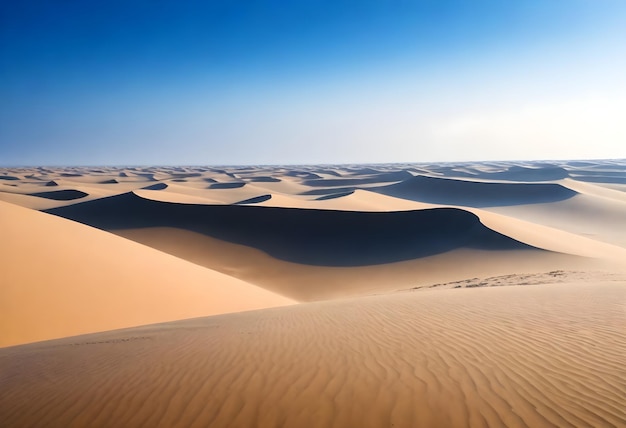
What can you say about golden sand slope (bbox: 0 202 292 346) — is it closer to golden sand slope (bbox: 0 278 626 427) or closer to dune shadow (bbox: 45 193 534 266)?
golden sand slope (bbox: 0 278 626 427)

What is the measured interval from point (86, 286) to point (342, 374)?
26.1ft

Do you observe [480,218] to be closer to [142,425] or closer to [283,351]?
[283,351]

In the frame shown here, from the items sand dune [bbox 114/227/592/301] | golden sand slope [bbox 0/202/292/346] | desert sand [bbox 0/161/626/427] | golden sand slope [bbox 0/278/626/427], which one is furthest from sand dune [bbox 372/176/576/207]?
golden sand slope [bbox 0/278/626/427]

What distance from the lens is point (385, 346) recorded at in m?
4.99

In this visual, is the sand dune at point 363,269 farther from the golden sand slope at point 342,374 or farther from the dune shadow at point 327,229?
the golden sand slope at point 342,374

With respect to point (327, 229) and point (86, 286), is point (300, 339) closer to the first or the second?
point (86, 286)

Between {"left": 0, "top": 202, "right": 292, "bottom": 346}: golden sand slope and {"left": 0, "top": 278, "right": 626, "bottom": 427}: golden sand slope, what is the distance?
182 centimetres

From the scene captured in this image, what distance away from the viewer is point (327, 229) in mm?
24234

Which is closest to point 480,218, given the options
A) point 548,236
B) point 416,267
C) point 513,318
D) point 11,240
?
point 548,236

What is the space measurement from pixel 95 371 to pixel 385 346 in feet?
11.4

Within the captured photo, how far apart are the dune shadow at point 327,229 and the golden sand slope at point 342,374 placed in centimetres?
1335

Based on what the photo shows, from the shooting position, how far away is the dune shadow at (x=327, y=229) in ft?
67.1

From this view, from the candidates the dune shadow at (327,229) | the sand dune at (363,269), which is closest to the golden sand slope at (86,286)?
the sand dune at (363,269)

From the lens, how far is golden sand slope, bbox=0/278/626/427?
3.24 metres
